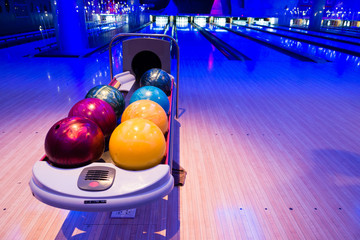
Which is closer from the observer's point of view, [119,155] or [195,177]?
[119,155]

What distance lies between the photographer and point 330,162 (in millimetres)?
1791

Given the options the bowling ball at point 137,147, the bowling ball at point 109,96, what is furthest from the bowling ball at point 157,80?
the bowling ball at point 137,147

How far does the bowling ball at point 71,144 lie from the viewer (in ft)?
3.39

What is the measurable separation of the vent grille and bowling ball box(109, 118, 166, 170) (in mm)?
82

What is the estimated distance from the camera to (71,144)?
3.39 ft

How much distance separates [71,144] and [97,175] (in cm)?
16

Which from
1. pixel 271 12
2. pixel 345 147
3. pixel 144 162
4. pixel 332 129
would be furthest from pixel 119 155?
pixel 271 12

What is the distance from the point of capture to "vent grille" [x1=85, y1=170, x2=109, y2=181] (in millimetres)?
993

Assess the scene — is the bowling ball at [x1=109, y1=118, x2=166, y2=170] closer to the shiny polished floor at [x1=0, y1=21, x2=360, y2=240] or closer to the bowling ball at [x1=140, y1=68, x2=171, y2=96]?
the shiny polished floor at [x1=0, y1=21, x2=360, y2=240]

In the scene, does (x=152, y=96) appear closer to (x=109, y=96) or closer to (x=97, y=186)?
(x=109, y=96)

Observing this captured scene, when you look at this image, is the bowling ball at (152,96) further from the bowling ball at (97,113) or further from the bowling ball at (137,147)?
the bowling ball at (137,147)

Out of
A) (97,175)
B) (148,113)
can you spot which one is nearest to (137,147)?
(97,175)

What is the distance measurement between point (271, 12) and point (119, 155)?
16951 mm

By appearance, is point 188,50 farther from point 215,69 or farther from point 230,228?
point 230,228
